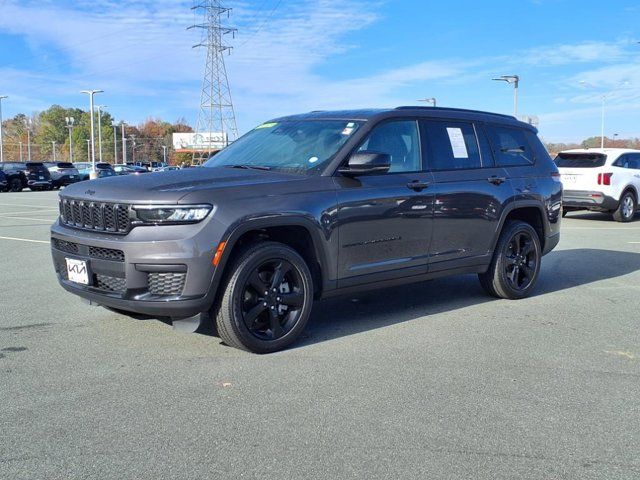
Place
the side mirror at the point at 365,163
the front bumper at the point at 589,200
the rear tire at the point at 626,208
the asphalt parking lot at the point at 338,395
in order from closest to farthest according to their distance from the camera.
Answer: the asphalt parking lot at the point at 338,395 → the side mirror at the point at 365,163 → the front bumper at the point at 589,200 → the rear tire at the point at 626,208

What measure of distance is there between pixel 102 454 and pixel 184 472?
0.47 m

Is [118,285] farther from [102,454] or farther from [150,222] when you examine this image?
[102,454]

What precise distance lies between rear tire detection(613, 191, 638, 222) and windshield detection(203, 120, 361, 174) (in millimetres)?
12383

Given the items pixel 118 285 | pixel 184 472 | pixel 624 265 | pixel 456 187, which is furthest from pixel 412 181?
pixel 624 265

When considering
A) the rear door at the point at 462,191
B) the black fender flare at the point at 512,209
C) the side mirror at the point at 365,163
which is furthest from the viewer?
the black fender flare at the point at 512,209

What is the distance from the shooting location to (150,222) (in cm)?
435

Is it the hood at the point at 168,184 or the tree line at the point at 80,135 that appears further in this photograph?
the tree line at the point at 80,135

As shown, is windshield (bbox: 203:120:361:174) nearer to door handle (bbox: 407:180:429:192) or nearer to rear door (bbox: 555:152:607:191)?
door handle (bbox: 407:180:429:192)

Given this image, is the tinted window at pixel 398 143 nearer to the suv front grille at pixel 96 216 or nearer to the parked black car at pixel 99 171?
the suv front grille at pixel 96 216

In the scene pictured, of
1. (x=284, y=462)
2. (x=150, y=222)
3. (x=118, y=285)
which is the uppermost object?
(x=150, y=222)

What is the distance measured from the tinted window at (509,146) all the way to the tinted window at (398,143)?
4.01 feet

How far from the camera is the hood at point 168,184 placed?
4.37m

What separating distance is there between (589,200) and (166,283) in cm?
1356

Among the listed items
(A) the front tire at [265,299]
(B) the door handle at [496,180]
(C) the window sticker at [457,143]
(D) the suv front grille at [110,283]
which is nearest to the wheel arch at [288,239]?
(A) the front tire at [265,299]
